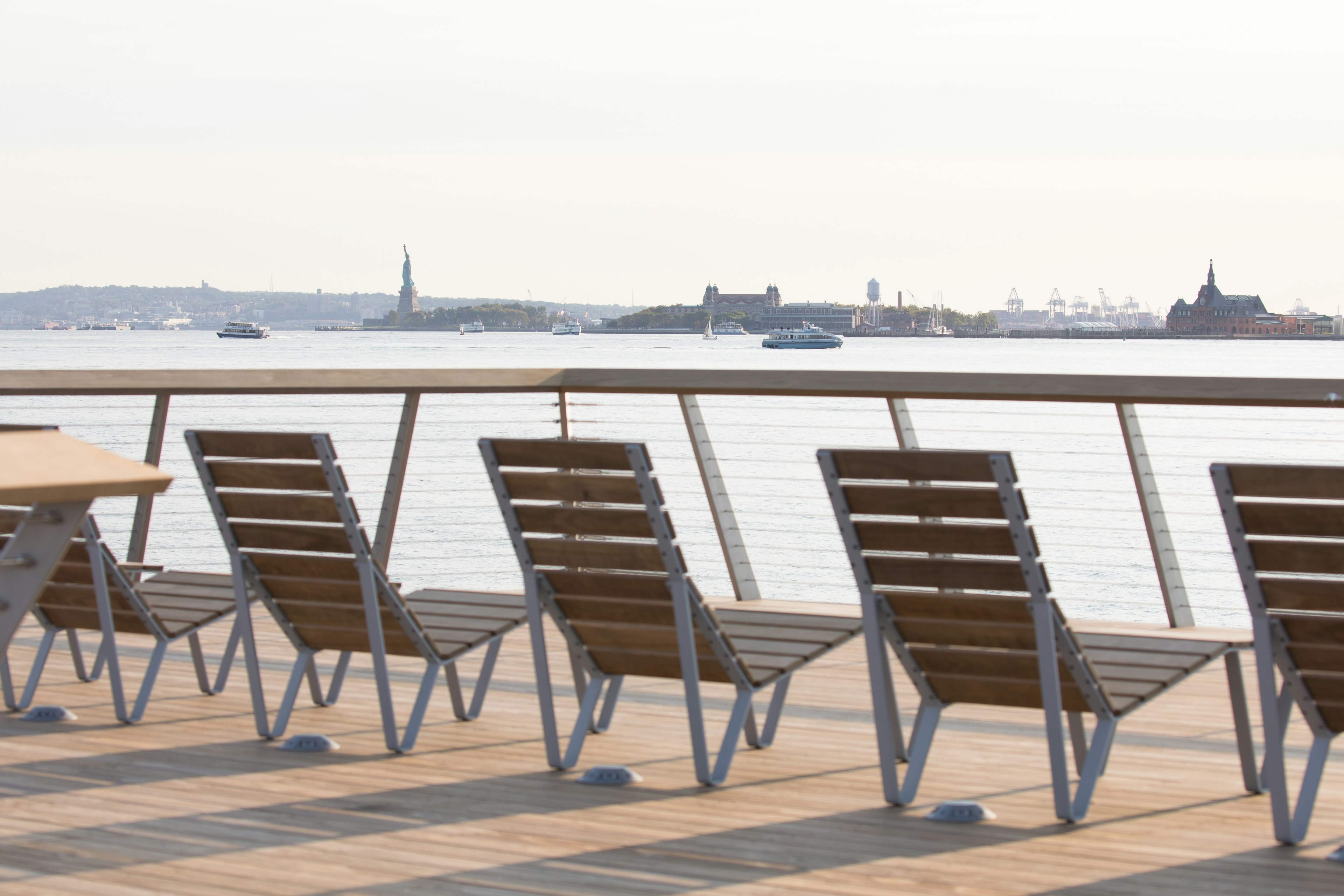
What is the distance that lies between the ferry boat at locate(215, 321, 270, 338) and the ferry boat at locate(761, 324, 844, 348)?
129 feet

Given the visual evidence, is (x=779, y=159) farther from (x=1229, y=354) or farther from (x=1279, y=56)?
(x=1279, y=56)

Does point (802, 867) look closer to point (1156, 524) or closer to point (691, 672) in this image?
point (691, 672)

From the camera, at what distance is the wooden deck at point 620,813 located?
284 centimetres

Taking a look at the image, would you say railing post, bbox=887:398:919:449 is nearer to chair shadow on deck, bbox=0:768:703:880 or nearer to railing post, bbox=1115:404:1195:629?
railing post, bbox=1115:404:1195:629

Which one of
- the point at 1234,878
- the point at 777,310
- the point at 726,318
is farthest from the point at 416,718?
A: the point at 726,318

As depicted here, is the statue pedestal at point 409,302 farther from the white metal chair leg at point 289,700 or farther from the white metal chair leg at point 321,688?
the white metal chair leg at point 289,700

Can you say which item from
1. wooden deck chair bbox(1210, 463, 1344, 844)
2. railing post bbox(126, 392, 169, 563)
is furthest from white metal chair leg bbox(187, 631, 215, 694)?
wooden deck chair bbox(1210, 463, 1344, 844)

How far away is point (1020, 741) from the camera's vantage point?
394 cm

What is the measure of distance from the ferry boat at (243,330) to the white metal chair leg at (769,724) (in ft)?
344

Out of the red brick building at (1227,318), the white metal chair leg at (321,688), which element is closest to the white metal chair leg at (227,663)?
the white metal chair leg at (321,688)

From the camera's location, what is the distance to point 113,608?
4230 millimetres

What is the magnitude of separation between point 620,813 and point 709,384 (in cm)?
242

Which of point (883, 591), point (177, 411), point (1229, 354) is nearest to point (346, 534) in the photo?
point (883, 591)

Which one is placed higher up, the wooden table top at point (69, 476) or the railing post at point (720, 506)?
the wooden table top at point (69, 476)
